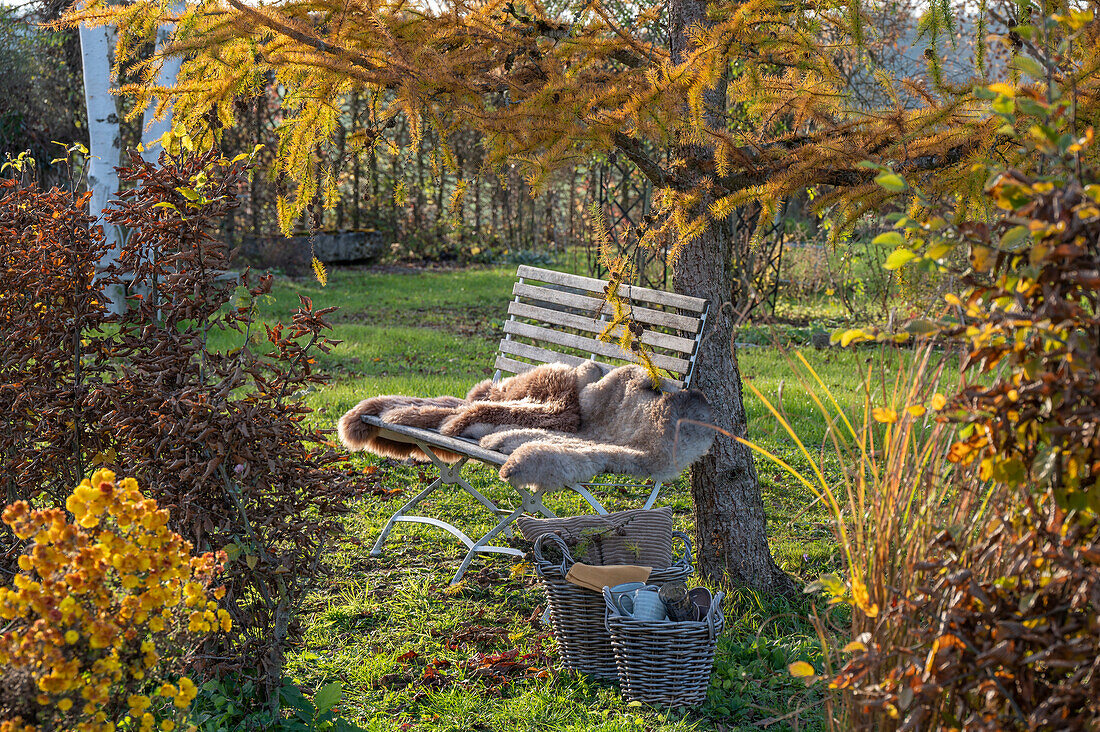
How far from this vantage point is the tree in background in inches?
95.2

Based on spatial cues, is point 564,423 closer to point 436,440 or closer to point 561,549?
point 436,440

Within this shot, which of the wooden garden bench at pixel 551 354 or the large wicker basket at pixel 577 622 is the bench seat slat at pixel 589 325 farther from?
the large wicker basket at pixel 577 622

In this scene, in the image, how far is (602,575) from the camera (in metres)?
2.66

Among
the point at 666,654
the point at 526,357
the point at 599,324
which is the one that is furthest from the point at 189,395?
the point at 526,357

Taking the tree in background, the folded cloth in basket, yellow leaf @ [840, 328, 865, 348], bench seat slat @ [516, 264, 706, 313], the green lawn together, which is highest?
the tree in background

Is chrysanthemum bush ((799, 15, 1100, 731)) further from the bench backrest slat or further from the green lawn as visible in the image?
the bench backrest slat

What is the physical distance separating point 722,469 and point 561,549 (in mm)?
765

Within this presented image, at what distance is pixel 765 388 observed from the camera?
592 cm

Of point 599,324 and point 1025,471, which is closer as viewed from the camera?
point 1025,471

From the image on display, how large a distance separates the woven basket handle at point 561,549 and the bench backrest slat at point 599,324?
844 millimetres

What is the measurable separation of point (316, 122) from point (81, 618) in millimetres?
→ 1651

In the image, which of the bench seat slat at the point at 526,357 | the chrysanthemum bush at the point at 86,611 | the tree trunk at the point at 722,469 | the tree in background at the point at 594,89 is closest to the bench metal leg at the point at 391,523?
the bench seat slat at the point at 526,357

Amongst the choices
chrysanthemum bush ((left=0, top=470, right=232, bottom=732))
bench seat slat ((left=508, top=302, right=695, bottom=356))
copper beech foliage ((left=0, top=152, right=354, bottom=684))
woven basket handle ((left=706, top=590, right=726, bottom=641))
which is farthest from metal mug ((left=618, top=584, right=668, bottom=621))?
chrysanthemum bush ((left=0, top=470, right=232, bottom=732))

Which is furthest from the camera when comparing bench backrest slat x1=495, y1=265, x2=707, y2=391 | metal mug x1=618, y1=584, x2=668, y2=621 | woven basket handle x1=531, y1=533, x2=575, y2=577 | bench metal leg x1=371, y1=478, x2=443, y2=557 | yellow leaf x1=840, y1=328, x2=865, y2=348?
bench metal leg x1=371, y1=478, x2=443, y2=557
